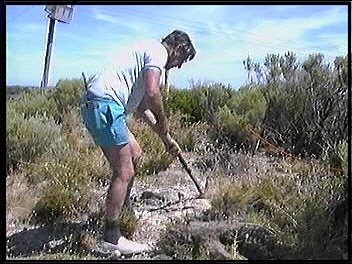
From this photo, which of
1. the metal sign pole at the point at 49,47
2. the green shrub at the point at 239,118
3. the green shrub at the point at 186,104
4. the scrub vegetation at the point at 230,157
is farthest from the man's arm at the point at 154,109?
the green shrub at the point at 239,118

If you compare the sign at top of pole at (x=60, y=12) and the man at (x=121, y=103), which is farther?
the man at (x=121, y=103)

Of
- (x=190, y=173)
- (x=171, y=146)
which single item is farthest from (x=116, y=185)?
(x=190, y=173)

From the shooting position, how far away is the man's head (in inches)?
159

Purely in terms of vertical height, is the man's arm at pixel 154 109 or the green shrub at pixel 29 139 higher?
the man's arm at pixel 154 109

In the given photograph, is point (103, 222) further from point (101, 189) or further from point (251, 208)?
point (251, 208)

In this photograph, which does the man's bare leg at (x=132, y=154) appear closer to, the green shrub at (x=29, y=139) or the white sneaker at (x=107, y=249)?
the white sneaker at (x=107, y=249)

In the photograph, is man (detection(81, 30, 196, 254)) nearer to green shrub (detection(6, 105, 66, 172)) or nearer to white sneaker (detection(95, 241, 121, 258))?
white sneaker (detection(95, 241, 121, 258))

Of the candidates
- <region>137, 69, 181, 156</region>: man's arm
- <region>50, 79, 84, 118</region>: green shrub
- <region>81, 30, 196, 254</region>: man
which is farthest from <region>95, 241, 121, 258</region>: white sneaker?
<region>50, 79, 84, 118</region>: green shrub

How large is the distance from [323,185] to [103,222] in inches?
59.1

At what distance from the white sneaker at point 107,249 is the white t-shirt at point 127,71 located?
88cm

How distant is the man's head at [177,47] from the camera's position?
4039 mm

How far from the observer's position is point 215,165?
537 centimetres

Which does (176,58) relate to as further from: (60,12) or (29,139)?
(29,139)

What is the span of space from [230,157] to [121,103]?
1.86 meters
